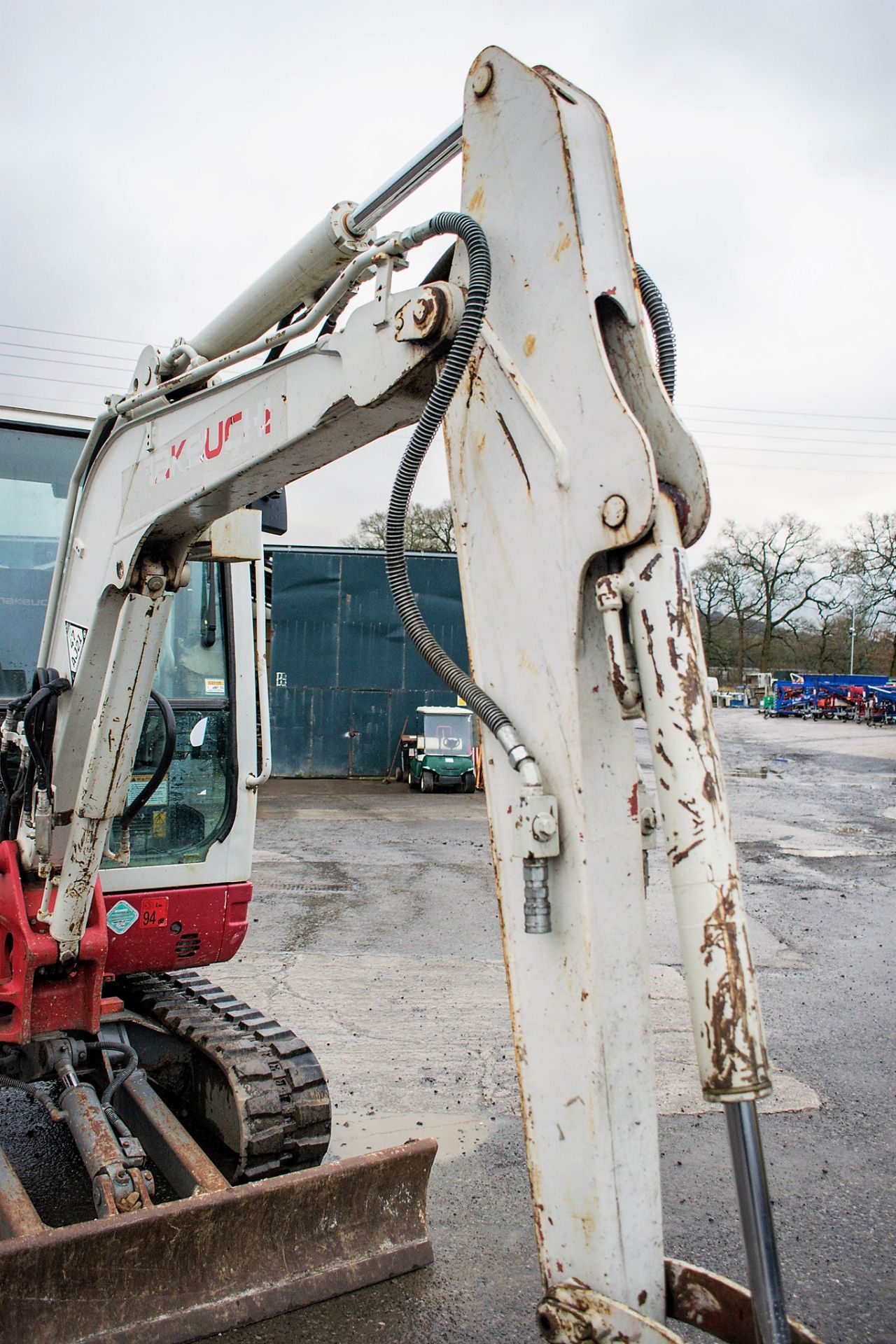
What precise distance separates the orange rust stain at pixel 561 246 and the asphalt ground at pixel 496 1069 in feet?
9.97

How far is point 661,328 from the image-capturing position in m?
2.03

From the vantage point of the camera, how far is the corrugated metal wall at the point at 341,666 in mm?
20031

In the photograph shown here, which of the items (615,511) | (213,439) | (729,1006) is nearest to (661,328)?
(615,511)

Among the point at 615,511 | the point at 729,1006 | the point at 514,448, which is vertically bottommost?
the point at 729,1006

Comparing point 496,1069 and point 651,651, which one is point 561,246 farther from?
point 496,1069

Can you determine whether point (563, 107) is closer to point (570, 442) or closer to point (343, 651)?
point (570, 442)

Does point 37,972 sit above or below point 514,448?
below

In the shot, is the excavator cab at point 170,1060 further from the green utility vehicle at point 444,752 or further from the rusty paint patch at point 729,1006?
the green utility vehicle at point 444,752

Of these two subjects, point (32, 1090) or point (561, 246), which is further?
point (32, 1090)

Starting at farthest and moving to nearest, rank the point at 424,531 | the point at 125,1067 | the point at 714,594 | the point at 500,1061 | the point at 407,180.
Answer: the point at 714,594 → the point at 424,531 → the point at 500,1061 → the point at 125,1067 → the point at 407,180

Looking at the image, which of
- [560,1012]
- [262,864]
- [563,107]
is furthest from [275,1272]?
[262,864]

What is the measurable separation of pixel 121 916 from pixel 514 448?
2.88 m

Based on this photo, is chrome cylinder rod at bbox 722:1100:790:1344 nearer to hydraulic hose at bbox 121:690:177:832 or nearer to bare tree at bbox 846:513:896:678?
hydraulic hose at bbox 121:690:177:832

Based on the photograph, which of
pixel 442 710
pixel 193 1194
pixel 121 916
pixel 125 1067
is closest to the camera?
pixel 193 1194
